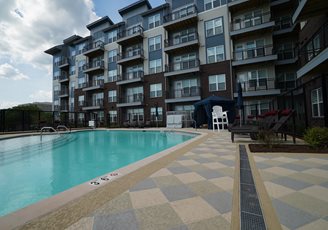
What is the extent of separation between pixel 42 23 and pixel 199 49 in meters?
15.1

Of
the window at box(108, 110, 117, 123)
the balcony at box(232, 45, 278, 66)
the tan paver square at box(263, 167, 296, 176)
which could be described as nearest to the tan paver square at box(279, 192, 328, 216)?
the tan paver square at box(263, 167, 296, 176)

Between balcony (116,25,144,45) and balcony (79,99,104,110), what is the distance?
924cm

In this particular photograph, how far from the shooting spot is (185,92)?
1950 cm

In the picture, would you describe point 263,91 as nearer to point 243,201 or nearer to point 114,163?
point 114,163

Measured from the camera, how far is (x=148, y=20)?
22.9 meters

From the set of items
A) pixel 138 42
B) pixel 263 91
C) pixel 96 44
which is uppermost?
pixel 96 44

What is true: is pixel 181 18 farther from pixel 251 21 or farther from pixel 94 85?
pixel 94 85

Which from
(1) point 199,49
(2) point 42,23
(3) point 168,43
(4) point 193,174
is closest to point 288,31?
(1) point 199,49

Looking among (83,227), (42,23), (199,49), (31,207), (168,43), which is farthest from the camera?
(168,43)

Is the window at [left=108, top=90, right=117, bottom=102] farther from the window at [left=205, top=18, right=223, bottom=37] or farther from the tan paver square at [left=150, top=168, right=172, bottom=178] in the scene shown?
the tan paver square at [left=150, top=168, right=172, bottom=178]

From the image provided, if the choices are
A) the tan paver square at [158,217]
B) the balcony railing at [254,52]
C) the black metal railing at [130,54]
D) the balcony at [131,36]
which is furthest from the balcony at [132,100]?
the tan paver square at [158,217]

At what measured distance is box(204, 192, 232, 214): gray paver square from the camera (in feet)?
5.85

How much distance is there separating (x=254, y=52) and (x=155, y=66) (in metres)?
11.2

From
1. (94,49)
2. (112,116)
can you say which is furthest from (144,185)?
(94,49)
